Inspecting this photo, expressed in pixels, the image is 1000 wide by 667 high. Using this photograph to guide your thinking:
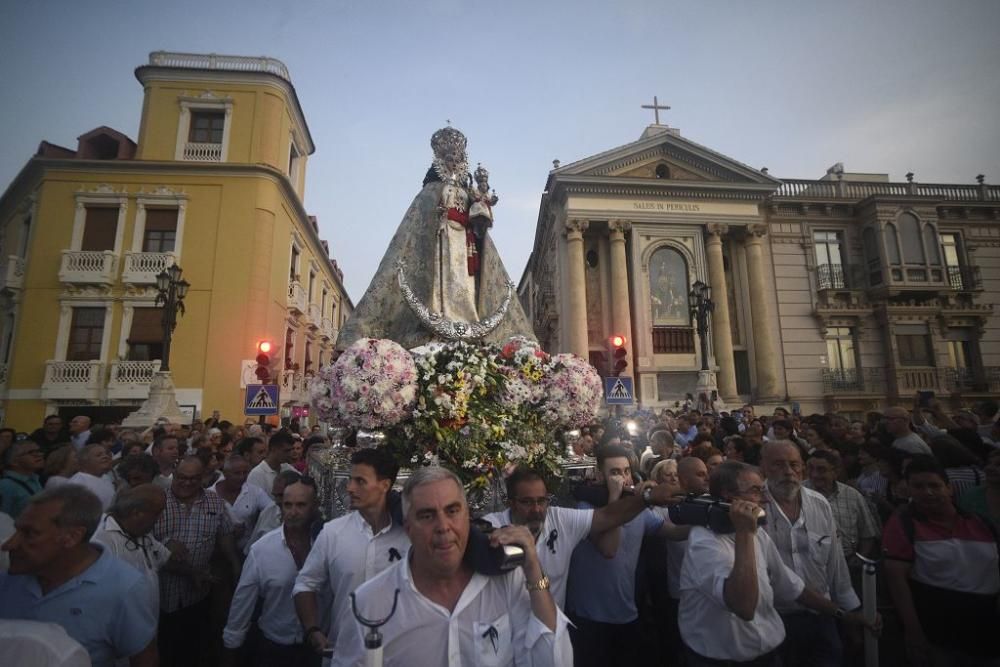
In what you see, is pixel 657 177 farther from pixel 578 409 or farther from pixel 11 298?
pixel 11 298

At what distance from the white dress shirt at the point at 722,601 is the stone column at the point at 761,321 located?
23.8 metres

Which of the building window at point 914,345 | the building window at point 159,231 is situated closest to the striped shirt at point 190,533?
the building window at point 159,231

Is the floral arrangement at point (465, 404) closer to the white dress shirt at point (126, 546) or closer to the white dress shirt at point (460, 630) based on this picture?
the white dress shirt at point (460, 630)

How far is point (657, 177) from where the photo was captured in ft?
84.9

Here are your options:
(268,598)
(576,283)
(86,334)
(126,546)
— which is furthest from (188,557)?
(576,283)

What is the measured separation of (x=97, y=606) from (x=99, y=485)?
10.6 ft

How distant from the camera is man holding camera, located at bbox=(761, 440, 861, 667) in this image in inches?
124

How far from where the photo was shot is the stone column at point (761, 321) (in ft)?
79.3

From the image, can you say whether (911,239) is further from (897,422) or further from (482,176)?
(482,176)

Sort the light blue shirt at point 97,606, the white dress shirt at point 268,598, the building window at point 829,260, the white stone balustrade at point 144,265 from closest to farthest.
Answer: the light blue shirt at point 97,606 < the white dress shirt at point 268,598 < the white stone balustrade at point 144,265 < the building window at point 829,260

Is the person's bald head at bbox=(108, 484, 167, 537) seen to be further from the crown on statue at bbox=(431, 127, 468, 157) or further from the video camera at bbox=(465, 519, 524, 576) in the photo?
the crown on statue at bbox=(431, 127, 468, 157)

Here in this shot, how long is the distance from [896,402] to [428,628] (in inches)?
1136

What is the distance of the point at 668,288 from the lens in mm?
25094

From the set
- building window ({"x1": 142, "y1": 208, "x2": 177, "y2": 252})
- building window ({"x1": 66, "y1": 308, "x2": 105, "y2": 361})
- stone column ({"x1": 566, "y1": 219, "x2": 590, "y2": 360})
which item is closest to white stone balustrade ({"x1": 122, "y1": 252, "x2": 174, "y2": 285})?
building window ({"x1": 142, "y1": 208, "x2": 177, "y2": 252})
